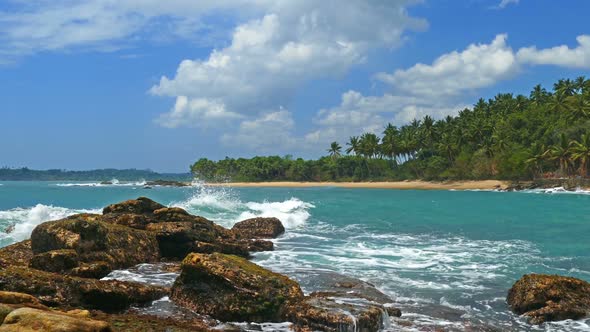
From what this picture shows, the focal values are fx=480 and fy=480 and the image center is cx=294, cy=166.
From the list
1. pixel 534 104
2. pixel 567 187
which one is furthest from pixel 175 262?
pixel 534 104

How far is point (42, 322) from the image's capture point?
19.8 feet

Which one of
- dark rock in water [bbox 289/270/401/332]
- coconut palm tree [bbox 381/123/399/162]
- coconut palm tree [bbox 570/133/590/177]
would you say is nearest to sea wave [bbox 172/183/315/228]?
dark rock in water [bbox 289/270/401/332]

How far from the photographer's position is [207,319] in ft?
35.2

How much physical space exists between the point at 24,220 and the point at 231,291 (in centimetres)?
2343

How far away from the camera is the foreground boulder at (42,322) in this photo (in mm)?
5965

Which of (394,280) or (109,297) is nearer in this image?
(109,297)

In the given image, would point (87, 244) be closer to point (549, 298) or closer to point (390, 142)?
point (549, 298)

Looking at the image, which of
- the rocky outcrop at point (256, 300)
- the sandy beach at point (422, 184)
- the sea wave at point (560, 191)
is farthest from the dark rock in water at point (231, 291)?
the sandy beach at point (422, 184)

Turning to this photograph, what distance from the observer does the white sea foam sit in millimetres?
24812

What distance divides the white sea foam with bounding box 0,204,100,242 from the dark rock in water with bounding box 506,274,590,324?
22.8 metres

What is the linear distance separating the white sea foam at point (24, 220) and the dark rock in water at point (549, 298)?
22.8 metres

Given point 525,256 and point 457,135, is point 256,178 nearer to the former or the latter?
point 457,135

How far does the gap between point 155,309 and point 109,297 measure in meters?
1.08

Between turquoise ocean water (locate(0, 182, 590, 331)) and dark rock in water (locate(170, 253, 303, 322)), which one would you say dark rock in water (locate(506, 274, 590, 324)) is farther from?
dark rock in water (locate(170, 253, 303, 322))
